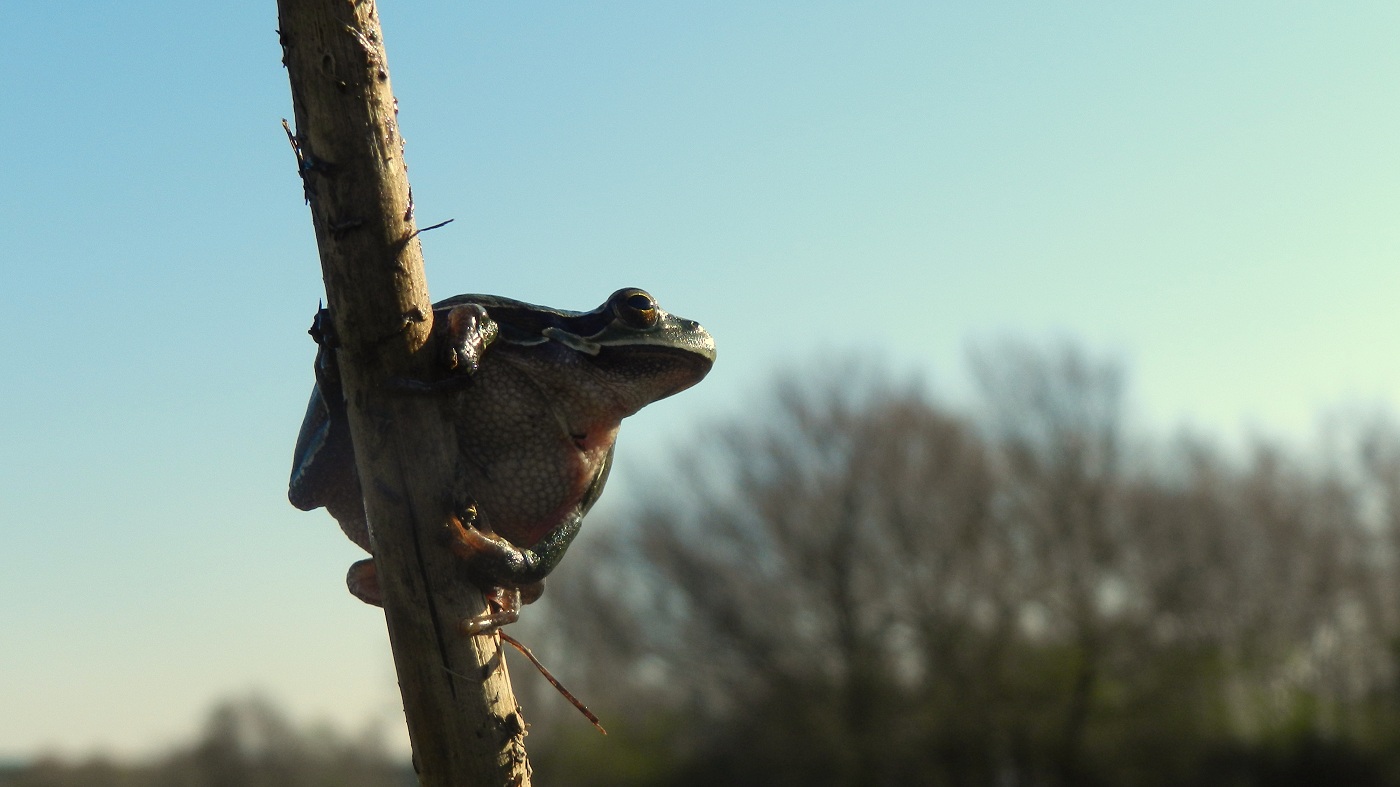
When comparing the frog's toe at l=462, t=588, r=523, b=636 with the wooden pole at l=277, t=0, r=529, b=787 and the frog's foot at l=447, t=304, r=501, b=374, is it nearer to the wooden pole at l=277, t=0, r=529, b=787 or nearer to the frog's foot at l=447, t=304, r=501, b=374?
the wooden pole at l=277, t=0, r=529, b=787

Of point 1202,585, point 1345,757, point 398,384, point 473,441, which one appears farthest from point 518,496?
point 1202,585

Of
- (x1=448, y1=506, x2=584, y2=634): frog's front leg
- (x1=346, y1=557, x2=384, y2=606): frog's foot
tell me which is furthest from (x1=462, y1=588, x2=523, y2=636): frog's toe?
(x1=346, y1=557, x2=384, y2=606): frog's foot

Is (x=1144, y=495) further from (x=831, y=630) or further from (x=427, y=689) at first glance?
(x=427, y=689)

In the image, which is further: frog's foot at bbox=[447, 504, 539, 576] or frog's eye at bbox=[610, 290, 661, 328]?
frog's eye at bbox=[610, 290, 661, 328]

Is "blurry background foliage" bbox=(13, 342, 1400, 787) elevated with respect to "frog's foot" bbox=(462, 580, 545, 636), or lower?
elevated

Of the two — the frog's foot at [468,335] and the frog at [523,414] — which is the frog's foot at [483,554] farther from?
the frog's foot at [468,335]

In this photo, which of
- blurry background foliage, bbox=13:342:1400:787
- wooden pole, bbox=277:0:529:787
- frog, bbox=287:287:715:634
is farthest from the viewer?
blurry background foliage, bbox=13:342:1400:787

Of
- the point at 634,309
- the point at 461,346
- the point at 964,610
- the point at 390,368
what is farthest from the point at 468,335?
the point at 964,610

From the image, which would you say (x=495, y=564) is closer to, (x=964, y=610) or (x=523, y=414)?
(x=523, y=414)
